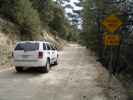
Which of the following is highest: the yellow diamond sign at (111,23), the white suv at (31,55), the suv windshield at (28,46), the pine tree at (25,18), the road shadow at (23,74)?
the pine tree at (25,18)

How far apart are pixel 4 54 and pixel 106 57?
8630mm

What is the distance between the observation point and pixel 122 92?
1144 cm

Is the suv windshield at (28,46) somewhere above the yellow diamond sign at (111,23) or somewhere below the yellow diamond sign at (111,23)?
below

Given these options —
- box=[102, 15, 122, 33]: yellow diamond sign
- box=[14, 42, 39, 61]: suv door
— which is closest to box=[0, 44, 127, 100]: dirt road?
box=[14, 42, 39, 61]: suv door

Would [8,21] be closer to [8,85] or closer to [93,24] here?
[93,24]

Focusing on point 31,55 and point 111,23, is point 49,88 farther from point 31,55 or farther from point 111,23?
point 31,55

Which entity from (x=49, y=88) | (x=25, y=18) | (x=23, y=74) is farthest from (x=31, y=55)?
(x=25, y=18)

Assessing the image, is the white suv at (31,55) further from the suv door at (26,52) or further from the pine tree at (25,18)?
the pine tree at (25,18)

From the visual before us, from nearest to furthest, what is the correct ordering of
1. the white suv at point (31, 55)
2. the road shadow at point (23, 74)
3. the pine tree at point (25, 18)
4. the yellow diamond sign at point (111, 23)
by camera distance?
1. the yellow diamond sign at point (111, 23)
2. the road shadow at point (23, 74)
3. the white suv at point (31, 55)
4. the pine tree at point (25, 18)

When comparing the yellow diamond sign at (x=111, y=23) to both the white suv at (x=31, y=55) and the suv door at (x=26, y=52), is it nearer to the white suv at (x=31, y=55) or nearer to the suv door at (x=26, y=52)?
the white suv at (x=31, y=55)

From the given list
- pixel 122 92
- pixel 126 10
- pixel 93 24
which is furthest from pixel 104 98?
pixel 93 24

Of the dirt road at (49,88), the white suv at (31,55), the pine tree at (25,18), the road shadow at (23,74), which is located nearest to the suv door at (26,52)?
the white suv at (31,55)

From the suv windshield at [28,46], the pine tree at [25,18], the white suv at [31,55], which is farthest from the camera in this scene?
the pine tree at [25,18]

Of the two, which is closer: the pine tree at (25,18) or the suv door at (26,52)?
the suv door at (26,52)
